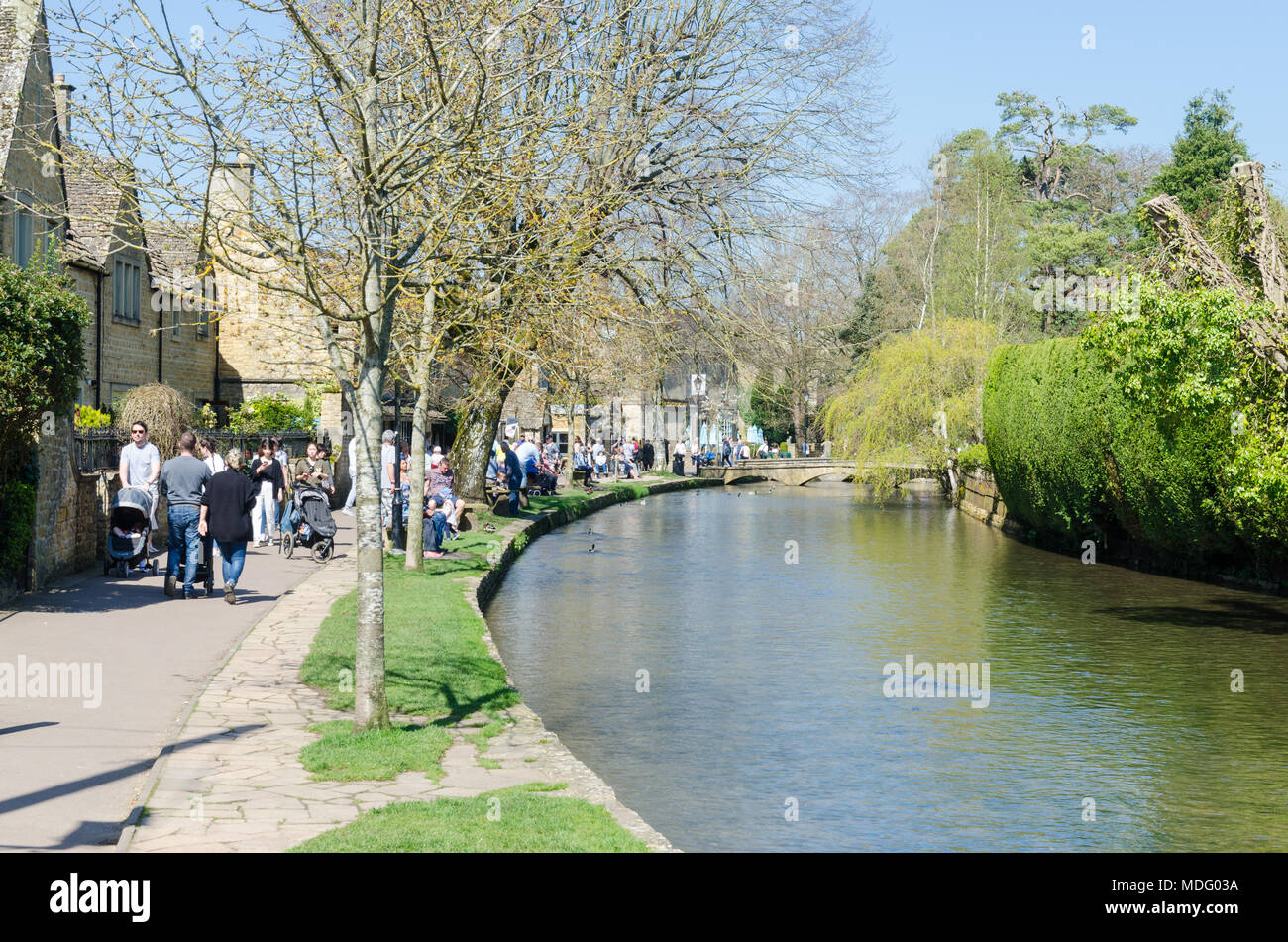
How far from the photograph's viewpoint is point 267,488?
78.3ft

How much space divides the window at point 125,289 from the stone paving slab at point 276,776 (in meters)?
23.2

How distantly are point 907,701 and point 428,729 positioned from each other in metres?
5.85

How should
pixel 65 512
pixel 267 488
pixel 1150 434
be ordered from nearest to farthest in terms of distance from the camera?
pixel 65 512, pixel 267 488, pixel 1150 434

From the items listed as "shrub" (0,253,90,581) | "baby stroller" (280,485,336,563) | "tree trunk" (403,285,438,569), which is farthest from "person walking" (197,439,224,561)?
"tree trunk" (403,285,438,569)

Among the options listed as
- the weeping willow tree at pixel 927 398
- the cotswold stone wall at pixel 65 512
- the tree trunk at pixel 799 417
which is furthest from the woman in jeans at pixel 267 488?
the tree trunk at pixel 799 417

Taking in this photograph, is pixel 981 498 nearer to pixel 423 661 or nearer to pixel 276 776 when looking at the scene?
pixel 423 661

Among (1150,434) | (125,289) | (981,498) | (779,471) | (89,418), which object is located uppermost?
(125,289)

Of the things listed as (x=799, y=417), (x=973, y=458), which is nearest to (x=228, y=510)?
(x=973, y=458)

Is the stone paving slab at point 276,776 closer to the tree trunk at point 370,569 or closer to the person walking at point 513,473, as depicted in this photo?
the tree trunk at point 370,569

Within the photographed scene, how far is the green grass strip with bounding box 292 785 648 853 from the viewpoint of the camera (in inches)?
276

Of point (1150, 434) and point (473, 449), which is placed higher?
point (1150, 434)
